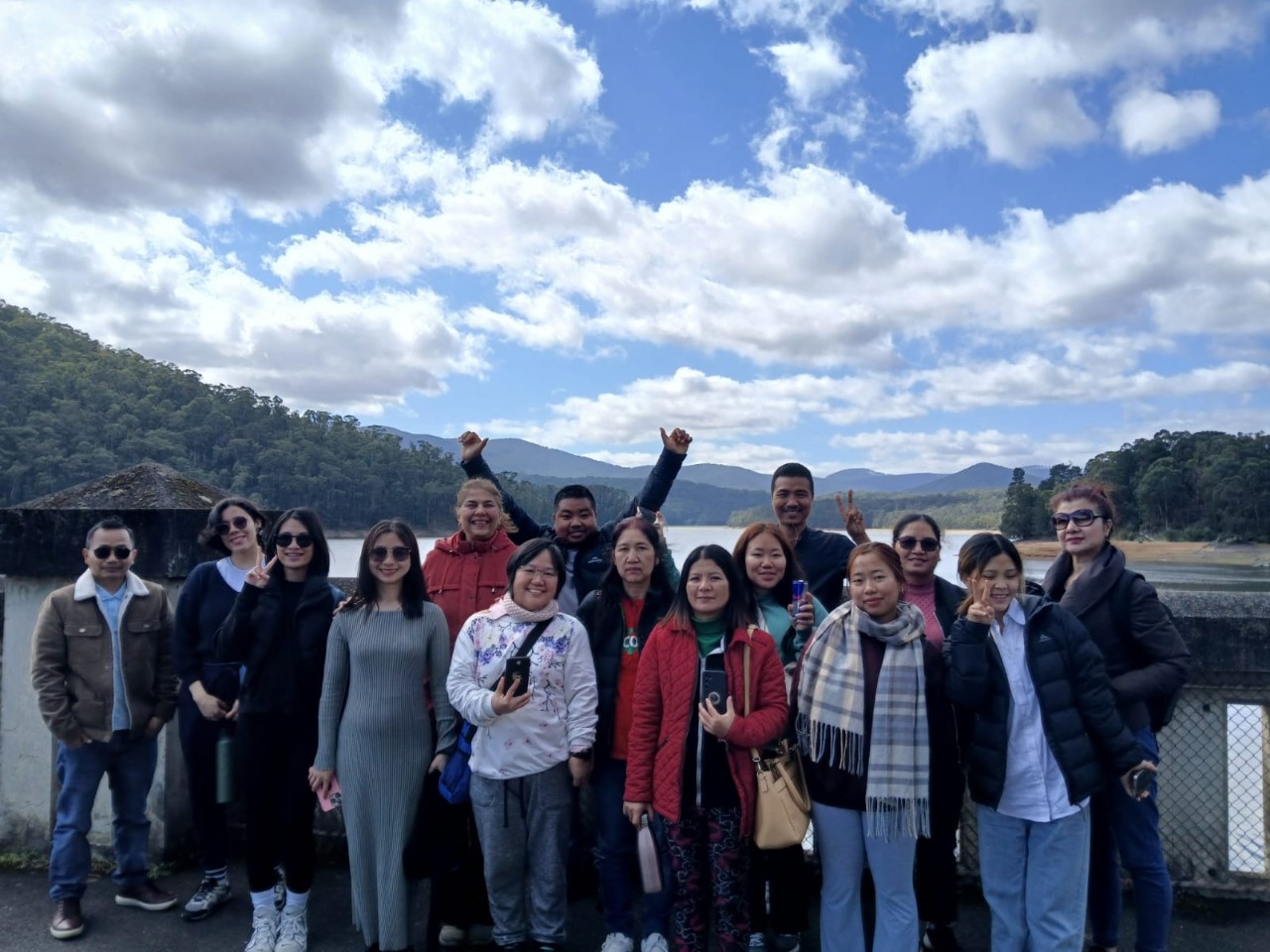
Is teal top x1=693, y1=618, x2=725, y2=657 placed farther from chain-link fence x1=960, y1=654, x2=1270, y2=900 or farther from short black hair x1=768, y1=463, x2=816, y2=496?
chain-link fence x1=960, y1=654, x2=1270, y2=900

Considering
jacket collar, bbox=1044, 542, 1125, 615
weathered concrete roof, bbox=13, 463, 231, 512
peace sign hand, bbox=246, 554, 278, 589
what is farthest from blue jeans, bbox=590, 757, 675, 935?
weathered concrete roof, bbox=13, 463, 231, 512

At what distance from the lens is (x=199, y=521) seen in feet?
14.0

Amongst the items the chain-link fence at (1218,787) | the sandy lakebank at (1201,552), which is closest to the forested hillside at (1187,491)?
the sandy lakebank at (1201,552)

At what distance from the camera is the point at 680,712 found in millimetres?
3146

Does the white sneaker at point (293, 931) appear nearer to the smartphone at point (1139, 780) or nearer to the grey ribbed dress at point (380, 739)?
the grey ribbed dress at point (380, 739)

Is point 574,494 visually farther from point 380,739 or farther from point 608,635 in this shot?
→ point 380,739

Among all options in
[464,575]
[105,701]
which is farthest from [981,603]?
[105,701]

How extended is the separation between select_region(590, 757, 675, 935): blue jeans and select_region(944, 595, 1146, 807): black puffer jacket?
4.47 feet

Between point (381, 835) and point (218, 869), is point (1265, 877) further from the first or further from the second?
point (218, 869)

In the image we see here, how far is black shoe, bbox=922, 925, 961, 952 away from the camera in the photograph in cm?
335

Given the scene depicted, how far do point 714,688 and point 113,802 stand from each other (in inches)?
115

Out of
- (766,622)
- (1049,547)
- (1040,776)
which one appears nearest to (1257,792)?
(1040,776)

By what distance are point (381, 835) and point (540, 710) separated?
0.83m

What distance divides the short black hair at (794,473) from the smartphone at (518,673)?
1569mm
